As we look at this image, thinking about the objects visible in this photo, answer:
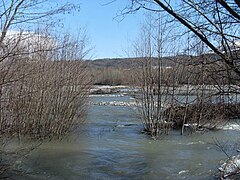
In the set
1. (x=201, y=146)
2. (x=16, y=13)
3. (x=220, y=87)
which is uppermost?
(x=16, y=13)

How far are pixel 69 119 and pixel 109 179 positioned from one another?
191 inches

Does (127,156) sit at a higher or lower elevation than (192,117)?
lower

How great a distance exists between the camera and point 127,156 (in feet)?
30.9

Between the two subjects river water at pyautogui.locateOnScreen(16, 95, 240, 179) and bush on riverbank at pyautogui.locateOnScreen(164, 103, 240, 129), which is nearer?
river water at pyautogui.locateOnScreen(16, 95, 240, 179)

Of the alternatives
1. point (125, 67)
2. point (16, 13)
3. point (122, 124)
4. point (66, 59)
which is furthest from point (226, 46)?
point (122, 124)

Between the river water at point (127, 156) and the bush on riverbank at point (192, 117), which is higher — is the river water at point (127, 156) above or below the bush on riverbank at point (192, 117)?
below

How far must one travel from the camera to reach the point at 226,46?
9.29ft

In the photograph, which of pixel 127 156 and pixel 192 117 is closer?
pixel 127 156

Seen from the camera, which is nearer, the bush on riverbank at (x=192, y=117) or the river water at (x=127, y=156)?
the river water at (x=127, y=156)

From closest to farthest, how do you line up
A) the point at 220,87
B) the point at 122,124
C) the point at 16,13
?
the point at 220,87, the point at 16,13, the point at 122,124

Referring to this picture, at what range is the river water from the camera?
762 centimetres

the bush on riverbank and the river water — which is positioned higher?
the bush on riverbank

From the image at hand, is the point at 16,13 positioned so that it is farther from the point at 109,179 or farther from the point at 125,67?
the point at 125,67

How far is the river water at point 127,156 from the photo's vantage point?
762 centimetres
